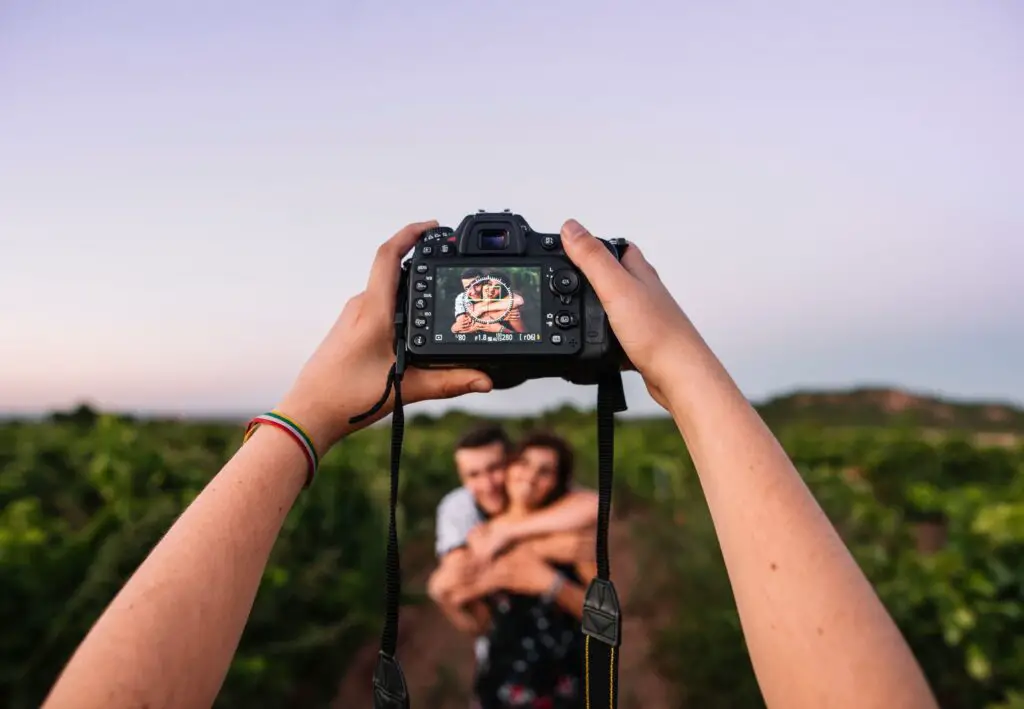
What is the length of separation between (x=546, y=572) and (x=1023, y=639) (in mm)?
2956

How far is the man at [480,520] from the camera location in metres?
4.40

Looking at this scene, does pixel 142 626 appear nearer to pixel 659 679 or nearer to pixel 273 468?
pixel 273 468

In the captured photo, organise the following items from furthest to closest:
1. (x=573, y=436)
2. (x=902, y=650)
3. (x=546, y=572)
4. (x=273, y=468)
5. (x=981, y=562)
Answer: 1. (x=573, y=436)
2. (x=981, y=562)
3. (x=546, y=572)
4. (x=273, y=468)
5. (x=902, y=650)

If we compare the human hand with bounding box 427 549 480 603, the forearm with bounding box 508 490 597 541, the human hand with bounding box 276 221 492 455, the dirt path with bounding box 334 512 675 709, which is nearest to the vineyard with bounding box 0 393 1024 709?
the dirt path with bounding box 334 512 675 709

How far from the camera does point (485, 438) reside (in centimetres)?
481

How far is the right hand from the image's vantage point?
4.15 feet

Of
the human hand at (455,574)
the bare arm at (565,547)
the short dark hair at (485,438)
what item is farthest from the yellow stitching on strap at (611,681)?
the short dark hair at (485,438)

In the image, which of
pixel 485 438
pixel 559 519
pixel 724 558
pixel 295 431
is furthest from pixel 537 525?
pixel 724 558

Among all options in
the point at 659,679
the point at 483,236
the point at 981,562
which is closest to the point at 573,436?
the point at 659,679

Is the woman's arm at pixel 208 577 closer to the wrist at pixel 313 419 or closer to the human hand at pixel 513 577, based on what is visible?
the wrist at pixel 313 419

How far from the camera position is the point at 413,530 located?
8414 millimetres

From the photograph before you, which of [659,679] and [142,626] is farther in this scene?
[659,679]

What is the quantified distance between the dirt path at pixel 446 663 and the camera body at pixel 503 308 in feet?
15.0

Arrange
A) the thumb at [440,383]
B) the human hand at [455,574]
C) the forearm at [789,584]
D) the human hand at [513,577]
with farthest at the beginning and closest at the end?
the human hand at [455,574] < the human hand at [513,577] < the thumb at [440,383] < the forearm at [789,584]
